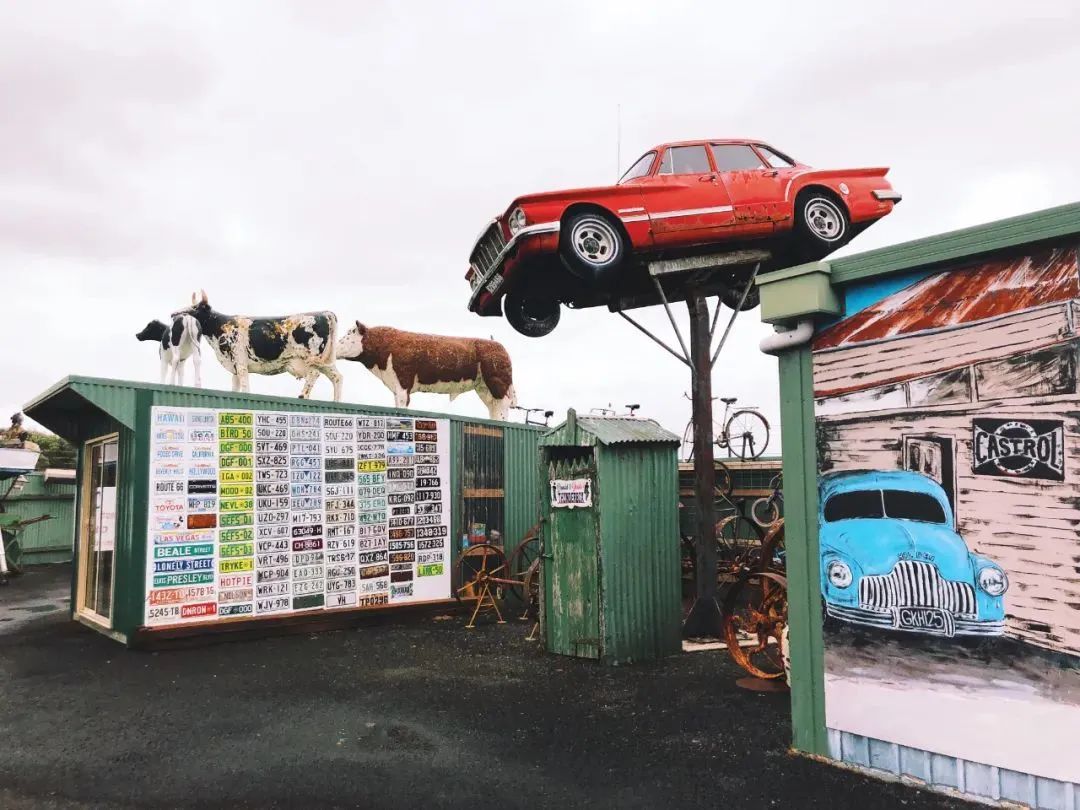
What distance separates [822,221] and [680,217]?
193cm

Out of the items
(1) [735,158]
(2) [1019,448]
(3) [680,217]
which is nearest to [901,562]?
(2) [1019,448]

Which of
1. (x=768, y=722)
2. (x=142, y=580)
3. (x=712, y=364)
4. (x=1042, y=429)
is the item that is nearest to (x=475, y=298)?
(x=712, y=364)

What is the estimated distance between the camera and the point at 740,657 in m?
7.46

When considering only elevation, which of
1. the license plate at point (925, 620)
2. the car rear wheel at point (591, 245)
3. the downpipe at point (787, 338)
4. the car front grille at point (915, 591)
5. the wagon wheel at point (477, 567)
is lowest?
the wagon wheel at point (477, 567)

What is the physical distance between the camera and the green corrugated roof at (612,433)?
886cm

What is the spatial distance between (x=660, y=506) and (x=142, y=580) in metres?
6.70

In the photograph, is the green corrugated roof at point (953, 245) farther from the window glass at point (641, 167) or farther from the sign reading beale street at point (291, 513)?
the sign reading beale street at point (291, 513)

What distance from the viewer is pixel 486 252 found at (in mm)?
9906

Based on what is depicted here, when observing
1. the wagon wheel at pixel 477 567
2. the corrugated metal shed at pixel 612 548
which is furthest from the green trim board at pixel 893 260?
the wagon wheel at pixel 477 567

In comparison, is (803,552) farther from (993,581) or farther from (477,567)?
(477,567)

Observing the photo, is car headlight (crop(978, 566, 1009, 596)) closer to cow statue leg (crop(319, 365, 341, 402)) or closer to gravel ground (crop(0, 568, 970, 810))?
gravel ground (crop(0, 568, 970, 810))

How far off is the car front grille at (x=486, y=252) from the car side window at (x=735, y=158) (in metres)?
2.98

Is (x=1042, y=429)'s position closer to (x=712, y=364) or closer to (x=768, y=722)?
(x=768, y=722)

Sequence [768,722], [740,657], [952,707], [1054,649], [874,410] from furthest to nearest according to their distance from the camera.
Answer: [740,657], [768,722], [874,410], [952,707], [1054,649]
